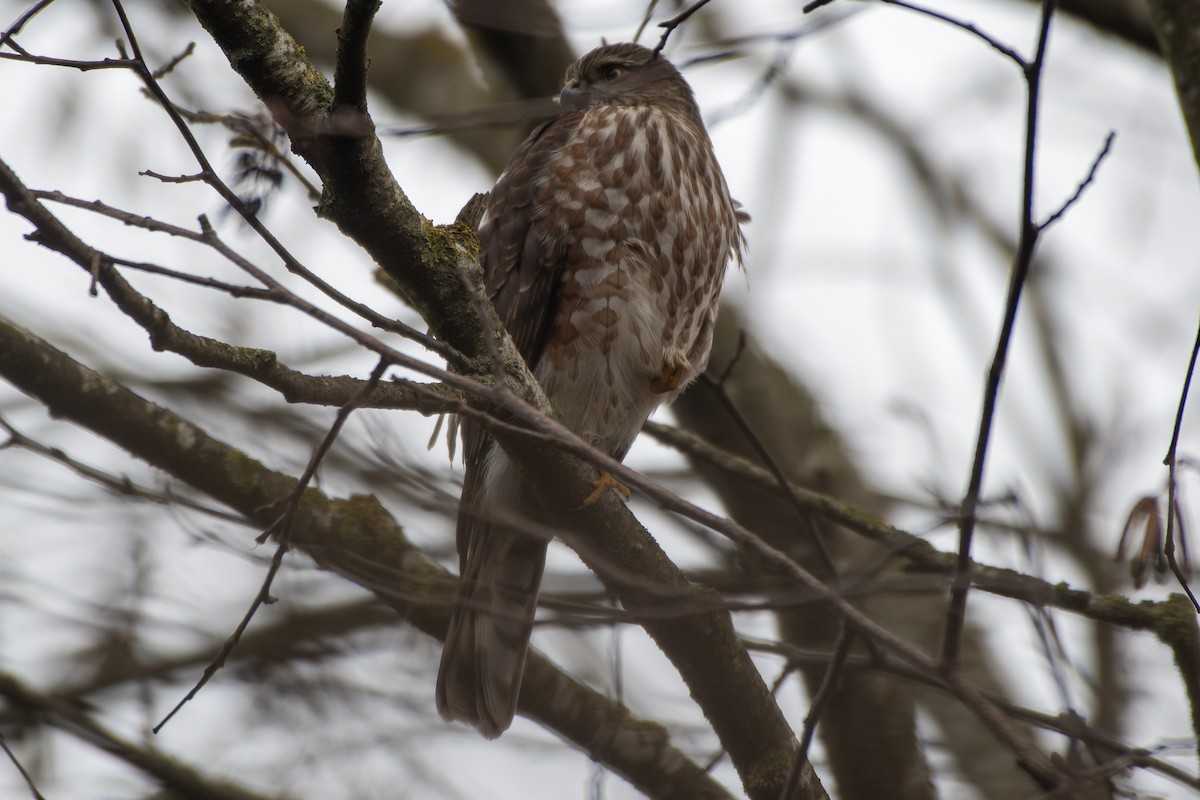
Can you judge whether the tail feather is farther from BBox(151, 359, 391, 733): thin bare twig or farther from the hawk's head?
the hawk's head

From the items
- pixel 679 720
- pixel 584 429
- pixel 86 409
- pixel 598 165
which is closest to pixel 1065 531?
pixel 679 720

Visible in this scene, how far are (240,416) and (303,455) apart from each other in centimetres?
74

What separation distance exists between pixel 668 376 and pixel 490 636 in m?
1.09

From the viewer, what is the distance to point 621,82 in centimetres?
501

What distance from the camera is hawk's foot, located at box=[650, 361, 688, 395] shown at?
4.26 m

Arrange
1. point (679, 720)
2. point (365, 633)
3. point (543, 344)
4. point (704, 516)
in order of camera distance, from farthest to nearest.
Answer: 1. point (679, 720)
2. point (365, 633)
3. point (543, 344)
4. point (704, 516)

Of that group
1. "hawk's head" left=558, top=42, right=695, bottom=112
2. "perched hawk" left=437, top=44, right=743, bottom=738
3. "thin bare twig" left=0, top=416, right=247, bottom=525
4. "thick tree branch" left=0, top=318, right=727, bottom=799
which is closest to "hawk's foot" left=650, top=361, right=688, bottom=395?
"perched hawk" left=437, top=44, right=743, bottom=738

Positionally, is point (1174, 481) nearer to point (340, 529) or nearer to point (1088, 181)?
point (1088, 181)

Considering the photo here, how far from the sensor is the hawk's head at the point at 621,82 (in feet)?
16.1

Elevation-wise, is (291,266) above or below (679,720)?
below

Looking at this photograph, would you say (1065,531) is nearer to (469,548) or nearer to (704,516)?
(469,548)

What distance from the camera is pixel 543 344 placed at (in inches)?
164

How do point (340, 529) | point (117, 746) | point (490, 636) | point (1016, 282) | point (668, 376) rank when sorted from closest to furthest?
point (1016, 282) → point (117, 746) → point (340, 529) → point (490, 636) → point (668, 376)

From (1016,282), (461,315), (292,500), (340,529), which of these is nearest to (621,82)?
(340,529)
